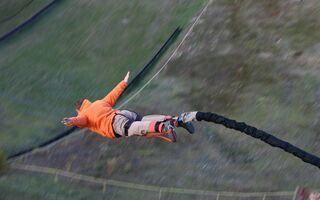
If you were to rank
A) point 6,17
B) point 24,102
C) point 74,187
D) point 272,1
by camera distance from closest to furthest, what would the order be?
1. point 74,187
2. point 24,102
3. point 272,1
4. point 6,17

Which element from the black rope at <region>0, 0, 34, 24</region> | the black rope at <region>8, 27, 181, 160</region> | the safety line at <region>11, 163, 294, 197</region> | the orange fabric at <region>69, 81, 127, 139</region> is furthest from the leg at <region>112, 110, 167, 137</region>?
the black rope at <region>0, 0, 34, 24</region>

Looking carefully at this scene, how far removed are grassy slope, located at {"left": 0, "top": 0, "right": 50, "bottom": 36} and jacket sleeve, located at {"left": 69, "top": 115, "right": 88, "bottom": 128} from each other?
192 inches

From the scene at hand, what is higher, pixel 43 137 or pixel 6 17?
pixel 6 17

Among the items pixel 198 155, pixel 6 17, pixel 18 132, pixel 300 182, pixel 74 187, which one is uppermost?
pixel 6 17

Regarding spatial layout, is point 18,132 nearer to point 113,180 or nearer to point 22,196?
point 22,196

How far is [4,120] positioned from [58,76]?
4.67ft

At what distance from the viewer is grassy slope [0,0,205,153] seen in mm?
9281

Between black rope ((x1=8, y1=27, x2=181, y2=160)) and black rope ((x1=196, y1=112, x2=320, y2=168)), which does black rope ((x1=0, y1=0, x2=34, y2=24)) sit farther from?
black rope ((x1=196, y1=112, x2=320, y2=168))

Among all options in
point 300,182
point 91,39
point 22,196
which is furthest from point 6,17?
point 300,182

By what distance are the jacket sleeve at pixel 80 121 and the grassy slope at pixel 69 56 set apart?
6.48 ft

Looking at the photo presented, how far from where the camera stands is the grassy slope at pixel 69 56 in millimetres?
9281

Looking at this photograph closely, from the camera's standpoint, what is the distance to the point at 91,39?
1077cm

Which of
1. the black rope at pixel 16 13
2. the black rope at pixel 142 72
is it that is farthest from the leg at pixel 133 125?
the black rope at pixel 16 13

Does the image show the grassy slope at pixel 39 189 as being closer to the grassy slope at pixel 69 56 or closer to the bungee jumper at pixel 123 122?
the grassy slope at pixel 69 56
